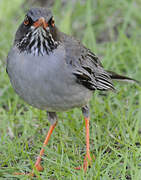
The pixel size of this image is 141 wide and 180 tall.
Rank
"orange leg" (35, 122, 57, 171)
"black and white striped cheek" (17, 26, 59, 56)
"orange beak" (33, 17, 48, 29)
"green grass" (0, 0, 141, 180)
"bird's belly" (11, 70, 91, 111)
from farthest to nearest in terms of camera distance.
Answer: "orange leg" (35, 122, 57, 171), "green grass" (0, 0, 141, 180), "bird's belly" (11, 70, 91, 111), "black and white striped cheek" (17, 26, 59, 56), "orange beak" (33, 17, 48, 29)

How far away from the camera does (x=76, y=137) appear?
6344 mm

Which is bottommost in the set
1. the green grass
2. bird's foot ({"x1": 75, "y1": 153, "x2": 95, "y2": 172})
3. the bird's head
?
bird's foot ({"x1": 75, "y1": 153, "x2": 95, "y2": 172})

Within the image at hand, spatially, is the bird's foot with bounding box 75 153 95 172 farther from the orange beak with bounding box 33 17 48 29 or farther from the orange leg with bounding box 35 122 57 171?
the orange beak with bounding box 33 17 48 29

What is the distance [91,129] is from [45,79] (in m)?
1.73

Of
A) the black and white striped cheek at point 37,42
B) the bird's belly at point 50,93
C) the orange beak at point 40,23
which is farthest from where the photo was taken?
the bird's belly at point 50,93

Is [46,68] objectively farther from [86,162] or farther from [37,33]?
[86,162]

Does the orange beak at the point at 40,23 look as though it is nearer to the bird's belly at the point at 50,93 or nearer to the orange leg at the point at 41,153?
the bird's belly at the point at 50,93

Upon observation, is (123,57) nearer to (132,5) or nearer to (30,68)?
(132,5)

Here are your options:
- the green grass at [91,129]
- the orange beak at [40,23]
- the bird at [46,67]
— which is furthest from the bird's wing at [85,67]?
the orange beak at [40,23]

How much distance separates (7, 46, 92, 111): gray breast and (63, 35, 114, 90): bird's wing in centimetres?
13

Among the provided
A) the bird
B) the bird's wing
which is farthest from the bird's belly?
the bird's wing

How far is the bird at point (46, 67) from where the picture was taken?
5.18 m

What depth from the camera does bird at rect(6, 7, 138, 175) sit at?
5.18 m

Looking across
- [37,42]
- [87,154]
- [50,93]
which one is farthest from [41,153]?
[37,42]
